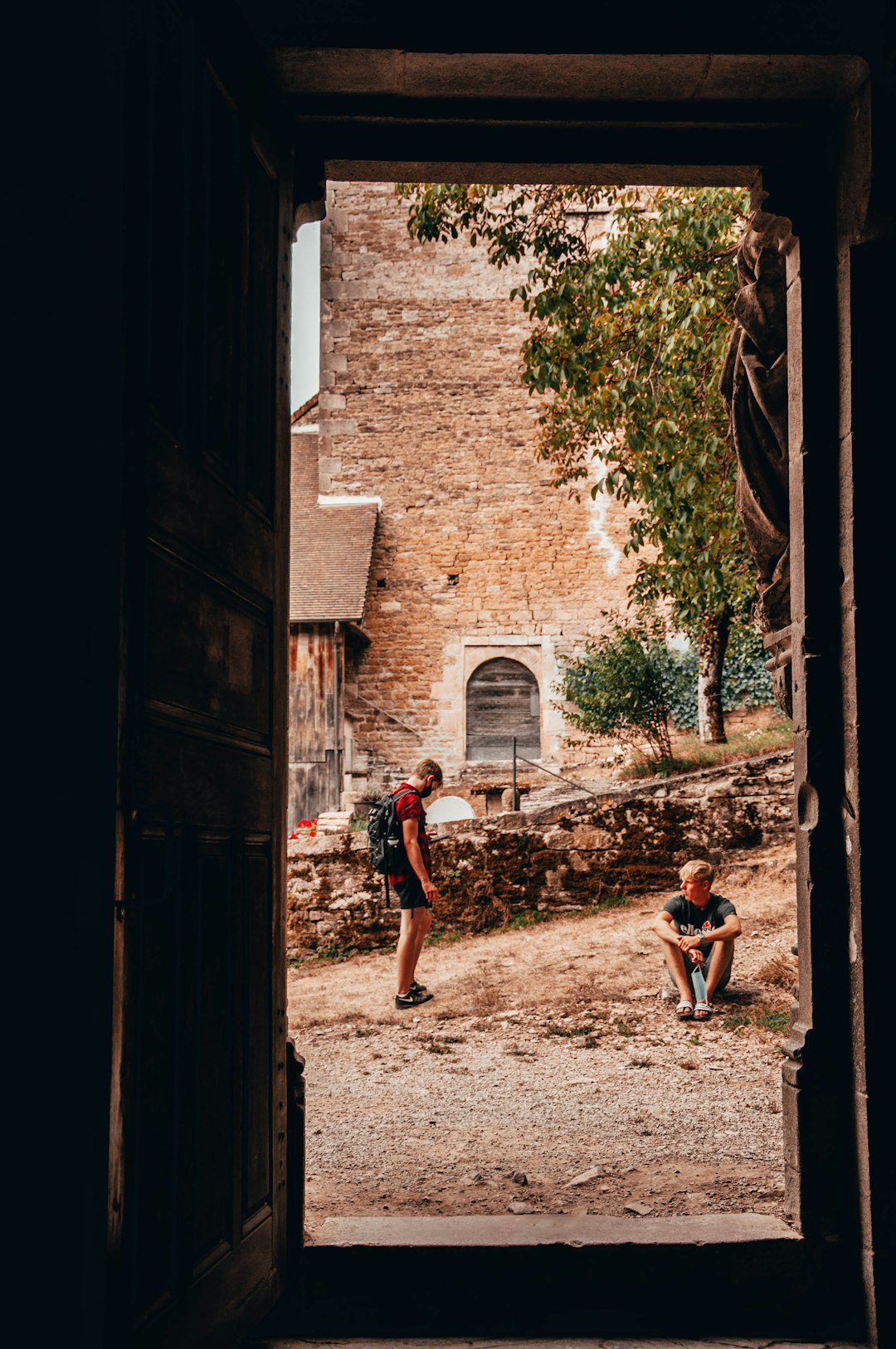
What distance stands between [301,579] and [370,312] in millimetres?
4888

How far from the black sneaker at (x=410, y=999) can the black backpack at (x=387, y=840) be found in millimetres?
910

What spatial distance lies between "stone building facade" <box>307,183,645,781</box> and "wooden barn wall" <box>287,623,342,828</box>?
46.5 inches

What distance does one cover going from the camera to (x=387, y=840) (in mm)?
6773

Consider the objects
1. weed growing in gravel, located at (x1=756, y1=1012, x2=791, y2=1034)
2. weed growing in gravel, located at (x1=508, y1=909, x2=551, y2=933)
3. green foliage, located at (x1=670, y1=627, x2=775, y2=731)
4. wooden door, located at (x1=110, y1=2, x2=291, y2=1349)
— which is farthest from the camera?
green foliage, located at (x1=670, y1=627, x2=775, y2=731)

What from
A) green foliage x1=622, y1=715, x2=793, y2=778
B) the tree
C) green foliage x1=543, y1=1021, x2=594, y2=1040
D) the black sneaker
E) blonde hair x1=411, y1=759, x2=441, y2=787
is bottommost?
green foliage x1=543, y1=1021, x2=594, y2=1040

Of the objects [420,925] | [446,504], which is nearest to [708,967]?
[420,925]

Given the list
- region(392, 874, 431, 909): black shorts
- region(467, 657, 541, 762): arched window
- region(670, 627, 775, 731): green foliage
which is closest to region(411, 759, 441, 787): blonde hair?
region(392, 874, 431, 909): black shorts

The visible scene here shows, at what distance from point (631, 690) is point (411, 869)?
6982 millimetres

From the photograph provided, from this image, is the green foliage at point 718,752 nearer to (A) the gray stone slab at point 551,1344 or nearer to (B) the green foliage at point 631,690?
(B) the green foliage at point 631,690

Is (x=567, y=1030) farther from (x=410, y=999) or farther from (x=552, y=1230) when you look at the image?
(x=552, y=1230)

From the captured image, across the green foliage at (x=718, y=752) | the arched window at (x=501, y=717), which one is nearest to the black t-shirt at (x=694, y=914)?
the green foliage at (x=718, y=752)

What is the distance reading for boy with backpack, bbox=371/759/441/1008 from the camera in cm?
671

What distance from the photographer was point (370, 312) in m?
18.0

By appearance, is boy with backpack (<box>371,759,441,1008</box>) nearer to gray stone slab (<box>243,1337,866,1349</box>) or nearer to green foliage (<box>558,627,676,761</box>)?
gray stone slab (<box>243,1337,866,1349</box>)
